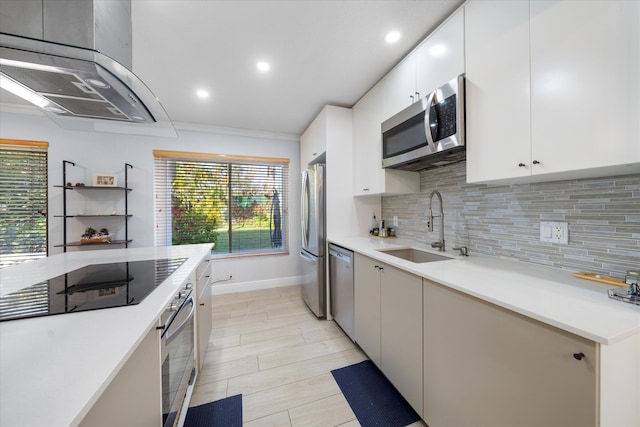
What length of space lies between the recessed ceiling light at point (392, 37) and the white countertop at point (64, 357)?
2.04 meters

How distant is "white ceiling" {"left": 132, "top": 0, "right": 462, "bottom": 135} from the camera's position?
1.40m

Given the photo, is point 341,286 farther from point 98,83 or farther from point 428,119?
point 98,83

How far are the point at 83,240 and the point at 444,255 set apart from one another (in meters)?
3.77

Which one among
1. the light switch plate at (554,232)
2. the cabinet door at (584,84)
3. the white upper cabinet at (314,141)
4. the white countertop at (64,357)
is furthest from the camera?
the white upper cabinet at (314,141)

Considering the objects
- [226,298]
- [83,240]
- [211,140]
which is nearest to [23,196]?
[83,240]

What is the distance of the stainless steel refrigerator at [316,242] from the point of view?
2514 millimetres

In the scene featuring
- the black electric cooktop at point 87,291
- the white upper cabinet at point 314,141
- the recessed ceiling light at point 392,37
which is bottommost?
the black electric cooktop at point 87,291

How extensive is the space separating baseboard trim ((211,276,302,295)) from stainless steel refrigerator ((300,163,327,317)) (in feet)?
1.90

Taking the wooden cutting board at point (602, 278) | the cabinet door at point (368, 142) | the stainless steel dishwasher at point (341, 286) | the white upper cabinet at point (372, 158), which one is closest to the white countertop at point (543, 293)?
the wooden cutting board at point (602, 278)

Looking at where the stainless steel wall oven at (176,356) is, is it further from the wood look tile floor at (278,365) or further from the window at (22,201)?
the window at (22,201)

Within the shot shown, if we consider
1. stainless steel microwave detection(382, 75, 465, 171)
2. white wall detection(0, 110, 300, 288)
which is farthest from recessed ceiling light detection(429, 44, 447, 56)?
white wall detection(0, 110, 300, 288)

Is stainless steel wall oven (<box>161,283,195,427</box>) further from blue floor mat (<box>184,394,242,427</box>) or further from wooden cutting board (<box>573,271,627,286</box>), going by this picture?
wooden cutting board (<box>573,271,627,286</box>)

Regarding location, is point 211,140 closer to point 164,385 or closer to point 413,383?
point 164,385

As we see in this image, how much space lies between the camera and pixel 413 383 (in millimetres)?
1287
